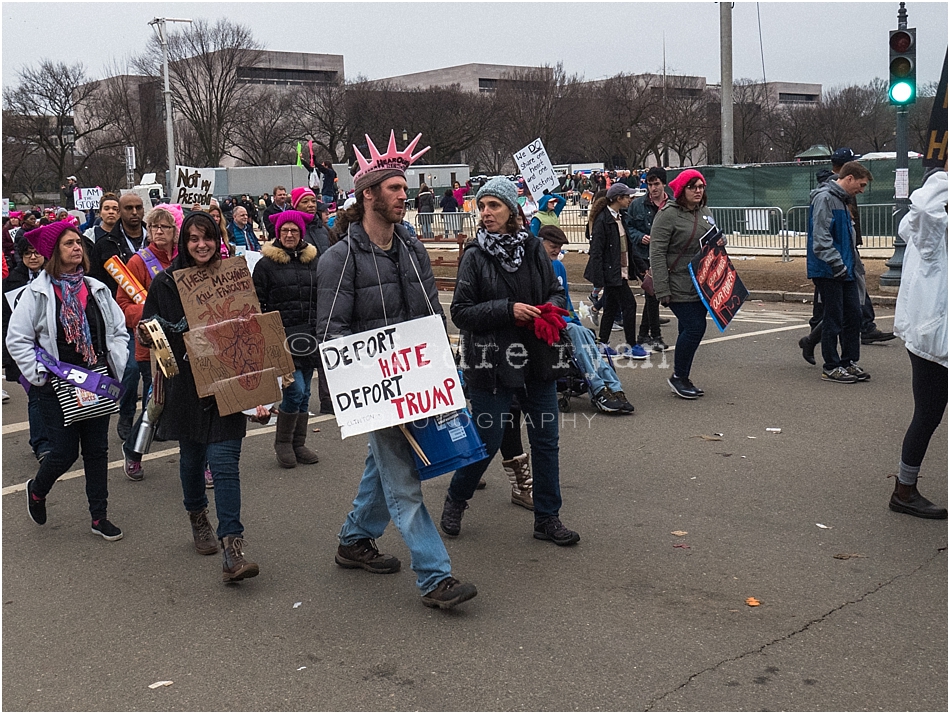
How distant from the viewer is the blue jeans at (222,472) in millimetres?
5293

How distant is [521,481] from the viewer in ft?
21.0

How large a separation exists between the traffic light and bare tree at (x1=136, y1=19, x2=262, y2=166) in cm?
5708

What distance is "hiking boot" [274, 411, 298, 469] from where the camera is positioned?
24.5ft

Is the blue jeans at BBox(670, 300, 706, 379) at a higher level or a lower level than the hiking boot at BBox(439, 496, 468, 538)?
higher

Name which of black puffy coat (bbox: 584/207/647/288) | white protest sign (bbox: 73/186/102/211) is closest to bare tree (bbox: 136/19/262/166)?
white protest sign (bbox: 73/186/102/211)

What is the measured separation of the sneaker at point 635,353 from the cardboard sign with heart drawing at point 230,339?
6.03 metres

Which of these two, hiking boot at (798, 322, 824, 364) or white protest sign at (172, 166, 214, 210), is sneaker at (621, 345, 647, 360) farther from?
white protest sign at (172, 166, 214, 210)

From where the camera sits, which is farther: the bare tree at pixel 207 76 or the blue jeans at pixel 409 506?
the bare tree at pixel 207 76

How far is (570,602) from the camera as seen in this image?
4855 millimetres

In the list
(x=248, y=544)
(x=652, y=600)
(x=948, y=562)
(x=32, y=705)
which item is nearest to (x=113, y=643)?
(x=32, y=705)

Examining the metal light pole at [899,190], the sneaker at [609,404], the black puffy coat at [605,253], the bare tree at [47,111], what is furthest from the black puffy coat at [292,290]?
the bare tree at [47,111]

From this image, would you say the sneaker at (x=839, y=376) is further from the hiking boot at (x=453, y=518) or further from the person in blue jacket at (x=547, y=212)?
the hiking boot at (x=453, y=518)

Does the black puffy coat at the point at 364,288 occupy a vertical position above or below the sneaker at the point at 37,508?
above

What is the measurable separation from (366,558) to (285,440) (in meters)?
2.34
